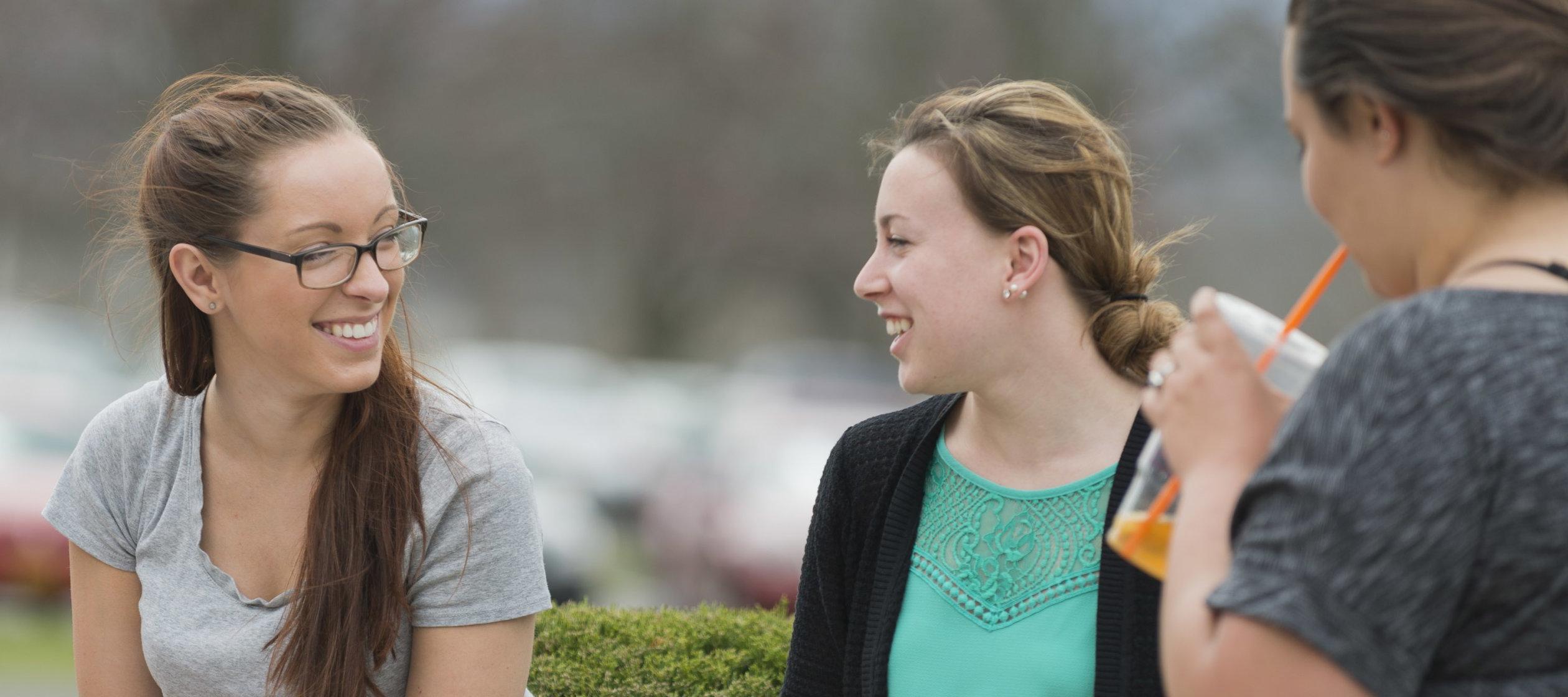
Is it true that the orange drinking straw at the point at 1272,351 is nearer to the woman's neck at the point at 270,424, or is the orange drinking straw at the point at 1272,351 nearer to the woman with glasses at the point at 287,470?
the woman with glasses at the point at 287,470

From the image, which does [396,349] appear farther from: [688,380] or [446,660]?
[688,380]

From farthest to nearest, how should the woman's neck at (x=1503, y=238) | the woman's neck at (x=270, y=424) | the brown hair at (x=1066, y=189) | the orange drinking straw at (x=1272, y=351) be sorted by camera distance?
1. the woman's neck at (x=270, y=424)
2. the brown hair at (x=1066, y=189)
3. the orange drinking straw at (x=1272, y=351)
4. the woman's neck at (x=1503, y=238)

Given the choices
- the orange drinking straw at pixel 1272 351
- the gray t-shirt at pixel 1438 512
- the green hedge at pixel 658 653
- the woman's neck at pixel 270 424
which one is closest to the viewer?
the gray t-shirt at pixel 1438 512

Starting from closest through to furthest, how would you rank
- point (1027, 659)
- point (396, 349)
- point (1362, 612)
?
1. point (1362, 612)
2. point (1027, 659)
3. point (396, 349)

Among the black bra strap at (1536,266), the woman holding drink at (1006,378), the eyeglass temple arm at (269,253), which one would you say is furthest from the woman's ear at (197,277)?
the black bra strap at (1536,266)

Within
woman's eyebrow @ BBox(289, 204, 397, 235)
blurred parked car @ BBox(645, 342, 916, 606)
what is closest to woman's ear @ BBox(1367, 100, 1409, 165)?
woman's eyebrow @ BBox(289, 204, 397, 235)

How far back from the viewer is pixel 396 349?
2.92 metres

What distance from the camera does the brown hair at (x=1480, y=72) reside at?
55.1 inches

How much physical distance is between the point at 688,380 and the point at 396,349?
18.2 metres

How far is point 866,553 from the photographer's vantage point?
278 cm

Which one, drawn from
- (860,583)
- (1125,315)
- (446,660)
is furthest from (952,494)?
(446,660)

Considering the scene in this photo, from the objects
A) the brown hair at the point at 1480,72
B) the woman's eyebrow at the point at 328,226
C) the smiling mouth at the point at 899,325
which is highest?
the brown hair at the point at 1480,72

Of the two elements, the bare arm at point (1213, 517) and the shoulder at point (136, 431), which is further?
the shoulder at point (136, 431)

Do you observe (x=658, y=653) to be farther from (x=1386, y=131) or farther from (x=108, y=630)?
(x=1386, y=131)
